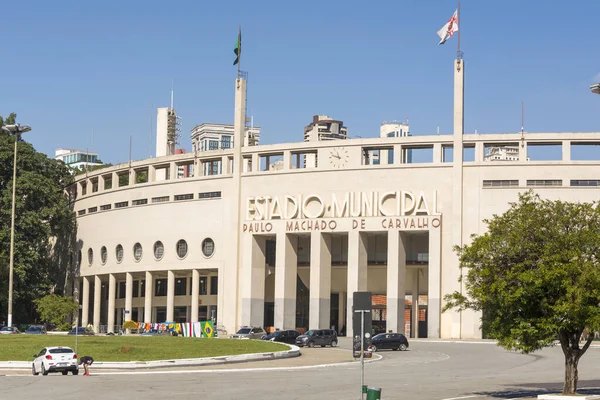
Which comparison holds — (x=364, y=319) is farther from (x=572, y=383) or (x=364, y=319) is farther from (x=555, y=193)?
(x=555, y=193)

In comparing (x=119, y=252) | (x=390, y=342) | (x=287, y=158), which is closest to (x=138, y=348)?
(x=390, y=342)

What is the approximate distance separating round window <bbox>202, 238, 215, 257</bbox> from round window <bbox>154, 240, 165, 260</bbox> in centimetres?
518

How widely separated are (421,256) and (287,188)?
14.5m

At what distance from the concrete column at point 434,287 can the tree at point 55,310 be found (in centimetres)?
4017

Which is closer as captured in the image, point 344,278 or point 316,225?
point 316,225

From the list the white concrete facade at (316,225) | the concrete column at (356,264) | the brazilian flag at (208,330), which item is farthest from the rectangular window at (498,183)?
the brazilian flag at (208,330)

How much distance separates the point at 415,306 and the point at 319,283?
1183 centimetres

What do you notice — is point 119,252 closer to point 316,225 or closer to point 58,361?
point 316,225

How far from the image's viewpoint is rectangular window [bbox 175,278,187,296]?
350ft

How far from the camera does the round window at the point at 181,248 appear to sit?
97688 millimetres

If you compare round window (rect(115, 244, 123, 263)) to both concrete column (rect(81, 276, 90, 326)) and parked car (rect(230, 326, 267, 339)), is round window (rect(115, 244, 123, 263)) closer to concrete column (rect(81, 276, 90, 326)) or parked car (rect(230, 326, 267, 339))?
concrete column (rect(81, 276, 90, 326))

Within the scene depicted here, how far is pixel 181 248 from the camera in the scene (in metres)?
98.1

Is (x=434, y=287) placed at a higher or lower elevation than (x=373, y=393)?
higher

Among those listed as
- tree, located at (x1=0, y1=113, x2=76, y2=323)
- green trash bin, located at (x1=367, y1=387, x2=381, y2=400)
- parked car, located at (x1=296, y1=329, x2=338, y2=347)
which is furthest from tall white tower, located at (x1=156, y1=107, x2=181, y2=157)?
green trash bin, located at (x1=367, y1=387, x2=381, y2=400)
